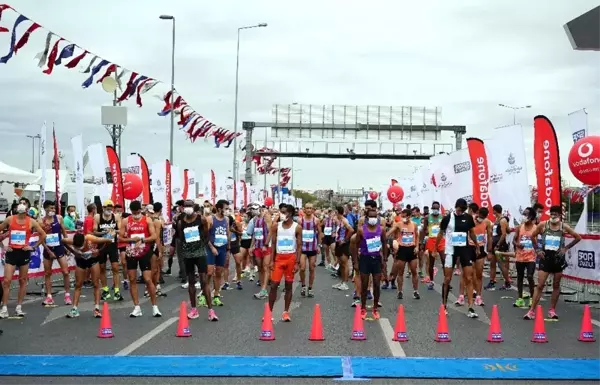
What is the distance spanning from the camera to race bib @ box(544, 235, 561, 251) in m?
12.3

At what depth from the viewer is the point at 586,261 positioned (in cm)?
1443

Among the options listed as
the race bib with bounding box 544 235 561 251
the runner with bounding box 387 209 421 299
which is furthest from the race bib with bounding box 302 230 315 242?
the race bib with bounding box 544 235 561 251

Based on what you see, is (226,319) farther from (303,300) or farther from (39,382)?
(39,382)

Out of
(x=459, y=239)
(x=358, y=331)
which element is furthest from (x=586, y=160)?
(x=358, y=331)

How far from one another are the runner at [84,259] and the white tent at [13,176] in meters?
20.1

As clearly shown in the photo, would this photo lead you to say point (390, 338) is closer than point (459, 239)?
Yes

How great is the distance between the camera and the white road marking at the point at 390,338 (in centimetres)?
930

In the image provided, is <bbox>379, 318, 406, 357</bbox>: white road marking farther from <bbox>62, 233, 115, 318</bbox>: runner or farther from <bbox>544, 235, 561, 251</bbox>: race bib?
<bbox>62, 233, 115, 318</bbox>: runner

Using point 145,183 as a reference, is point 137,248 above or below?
below

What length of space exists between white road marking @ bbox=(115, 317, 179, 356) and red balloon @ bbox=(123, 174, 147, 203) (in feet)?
35.9

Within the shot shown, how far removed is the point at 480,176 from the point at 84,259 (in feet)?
40.6

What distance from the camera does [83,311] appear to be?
42.8 feet

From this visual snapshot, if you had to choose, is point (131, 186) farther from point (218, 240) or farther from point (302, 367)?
point (302, 367)

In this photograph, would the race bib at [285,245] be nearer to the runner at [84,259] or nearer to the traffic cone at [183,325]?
the traffic cone at [183,325]
